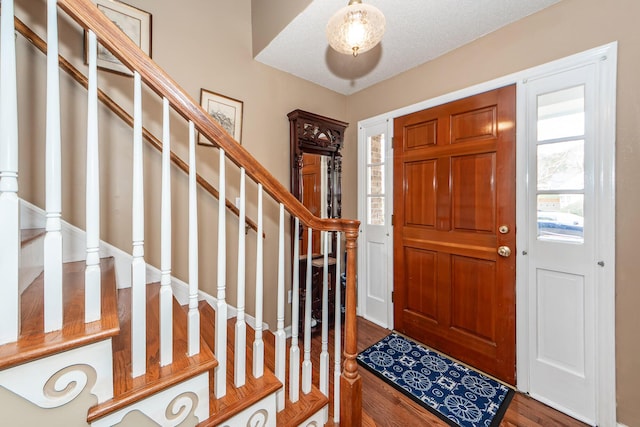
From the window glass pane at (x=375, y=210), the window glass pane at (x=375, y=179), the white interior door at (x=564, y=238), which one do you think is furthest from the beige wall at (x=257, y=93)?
the window glass pane at (x=375, y=210)

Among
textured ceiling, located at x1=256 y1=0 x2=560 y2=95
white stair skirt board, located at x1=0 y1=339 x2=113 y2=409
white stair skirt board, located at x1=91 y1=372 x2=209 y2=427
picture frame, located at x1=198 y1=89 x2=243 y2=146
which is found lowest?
white stair skirt board, located at x1=91 y1=372 x2=209 y2=427

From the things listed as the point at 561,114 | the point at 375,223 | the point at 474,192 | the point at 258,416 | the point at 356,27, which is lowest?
the point at 258,416

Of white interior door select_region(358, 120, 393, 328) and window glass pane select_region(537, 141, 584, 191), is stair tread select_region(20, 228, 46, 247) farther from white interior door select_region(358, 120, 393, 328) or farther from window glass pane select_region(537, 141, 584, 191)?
window glass pane select_region(537, 141, 584, 191)

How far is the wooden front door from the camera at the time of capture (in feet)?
5.77

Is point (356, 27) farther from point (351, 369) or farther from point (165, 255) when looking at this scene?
point (351, 369)

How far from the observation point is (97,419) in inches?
27.5

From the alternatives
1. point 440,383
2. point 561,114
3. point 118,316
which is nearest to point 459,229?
point 561,114

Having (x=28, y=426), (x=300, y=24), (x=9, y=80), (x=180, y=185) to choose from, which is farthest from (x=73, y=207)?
(x=300, y=24)

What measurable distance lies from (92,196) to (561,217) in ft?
7.43

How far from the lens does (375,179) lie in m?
2.61

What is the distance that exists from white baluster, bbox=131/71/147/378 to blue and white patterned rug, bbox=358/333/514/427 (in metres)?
1.63

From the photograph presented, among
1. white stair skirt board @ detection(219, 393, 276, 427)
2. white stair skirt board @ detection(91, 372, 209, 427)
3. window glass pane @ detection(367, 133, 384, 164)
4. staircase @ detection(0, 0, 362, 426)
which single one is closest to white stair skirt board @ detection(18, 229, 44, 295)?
staircase @ detection(0, 0, 362, 426)

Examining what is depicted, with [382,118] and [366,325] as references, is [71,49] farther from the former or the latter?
[366,325]

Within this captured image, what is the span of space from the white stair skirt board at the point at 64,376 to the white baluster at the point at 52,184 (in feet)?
0.29
